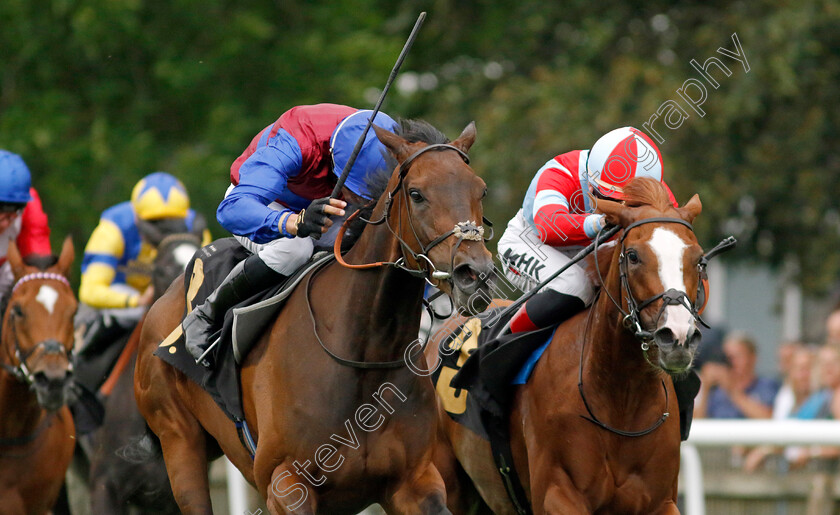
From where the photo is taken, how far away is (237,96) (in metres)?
15.3

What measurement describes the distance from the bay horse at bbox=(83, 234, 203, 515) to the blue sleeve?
6.56 feet

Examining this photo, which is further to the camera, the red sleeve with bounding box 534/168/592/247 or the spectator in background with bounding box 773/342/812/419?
the spectator in background with bounding box 773/342/812/419

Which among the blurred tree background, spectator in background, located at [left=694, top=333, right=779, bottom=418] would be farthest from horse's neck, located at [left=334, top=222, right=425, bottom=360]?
the blurred tree background

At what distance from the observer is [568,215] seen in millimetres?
5355

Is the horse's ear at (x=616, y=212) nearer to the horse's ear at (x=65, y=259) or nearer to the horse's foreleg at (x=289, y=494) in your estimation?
the horse's foreleg at (x=289, y=494)

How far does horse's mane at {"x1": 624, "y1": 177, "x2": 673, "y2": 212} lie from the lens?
4789 millimetres

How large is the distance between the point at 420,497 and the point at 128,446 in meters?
2.80

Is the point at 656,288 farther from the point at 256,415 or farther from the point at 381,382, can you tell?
the point at 256,415

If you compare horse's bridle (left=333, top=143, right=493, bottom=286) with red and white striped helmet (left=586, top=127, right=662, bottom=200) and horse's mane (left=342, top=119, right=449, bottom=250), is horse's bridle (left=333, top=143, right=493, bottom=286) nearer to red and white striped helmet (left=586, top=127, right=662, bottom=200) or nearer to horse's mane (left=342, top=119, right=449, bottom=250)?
horse's mane (left=342, top=119, right=449, bottom=250)

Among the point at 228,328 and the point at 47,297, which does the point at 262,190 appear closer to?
the point at 228,328

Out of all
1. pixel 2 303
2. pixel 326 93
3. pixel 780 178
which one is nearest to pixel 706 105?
pixel 780 178

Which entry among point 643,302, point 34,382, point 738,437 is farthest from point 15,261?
point 738,437

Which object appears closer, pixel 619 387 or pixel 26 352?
pixel 619 387

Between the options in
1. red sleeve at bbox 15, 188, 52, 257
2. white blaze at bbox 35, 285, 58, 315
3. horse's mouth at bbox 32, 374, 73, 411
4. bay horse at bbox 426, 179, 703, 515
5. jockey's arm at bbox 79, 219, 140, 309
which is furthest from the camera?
jockey's arm at bbox 79, 219, 140, 309
